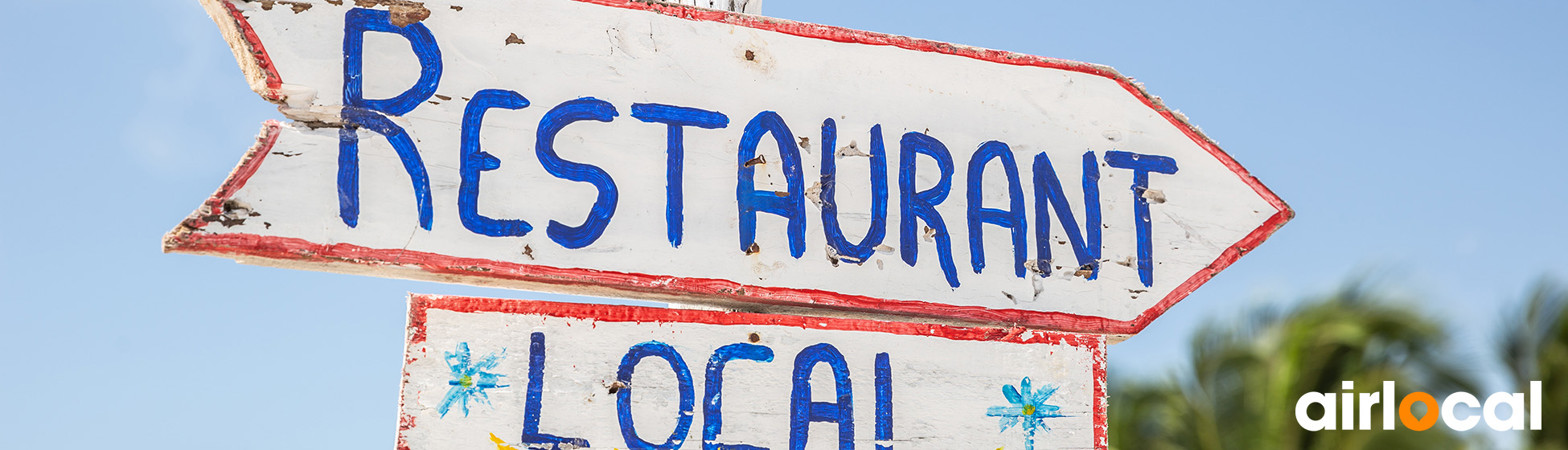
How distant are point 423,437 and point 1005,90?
1.03 metres

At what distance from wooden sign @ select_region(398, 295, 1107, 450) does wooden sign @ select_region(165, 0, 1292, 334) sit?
48mm

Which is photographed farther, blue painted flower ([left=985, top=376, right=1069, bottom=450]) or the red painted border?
blue painted flower ([left=985, top=376, right=1069, bottom=450])

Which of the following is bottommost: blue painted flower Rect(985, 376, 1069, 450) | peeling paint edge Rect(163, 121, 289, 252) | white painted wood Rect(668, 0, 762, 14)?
blue painted flower Rect(985, 376, 1069, 450)

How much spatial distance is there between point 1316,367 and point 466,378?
8693mm

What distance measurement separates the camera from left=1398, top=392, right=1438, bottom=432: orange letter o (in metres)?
8.65

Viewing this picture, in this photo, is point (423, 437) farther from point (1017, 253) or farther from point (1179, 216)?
point (1179, 216)

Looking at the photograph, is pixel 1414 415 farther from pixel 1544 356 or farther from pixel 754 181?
pixel 754 181

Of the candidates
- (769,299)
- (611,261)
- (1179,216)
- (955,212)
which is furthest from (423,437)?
(1179,216)

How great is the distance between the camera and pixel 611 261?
1642mm

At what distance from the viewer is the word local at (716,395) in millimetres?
1579

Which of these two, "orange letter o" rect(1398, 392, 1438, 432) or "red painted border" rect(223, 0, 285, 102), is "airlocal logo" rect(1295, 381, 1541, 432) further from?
"red painted border" rect(223, 0, 285, 102)

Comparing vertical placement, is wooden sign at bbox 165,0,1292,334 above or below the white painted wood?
below

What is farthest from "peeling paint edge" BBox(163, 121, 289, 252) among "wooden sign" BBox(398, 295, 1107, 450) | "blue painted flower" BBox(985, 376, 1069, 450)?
"blue painted flower" BBox(985, 376, 1069, 450)

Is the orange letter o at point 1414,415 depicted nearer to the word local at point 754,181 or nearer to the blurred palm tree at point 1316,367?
the blurred palm tree at point 1316,367
